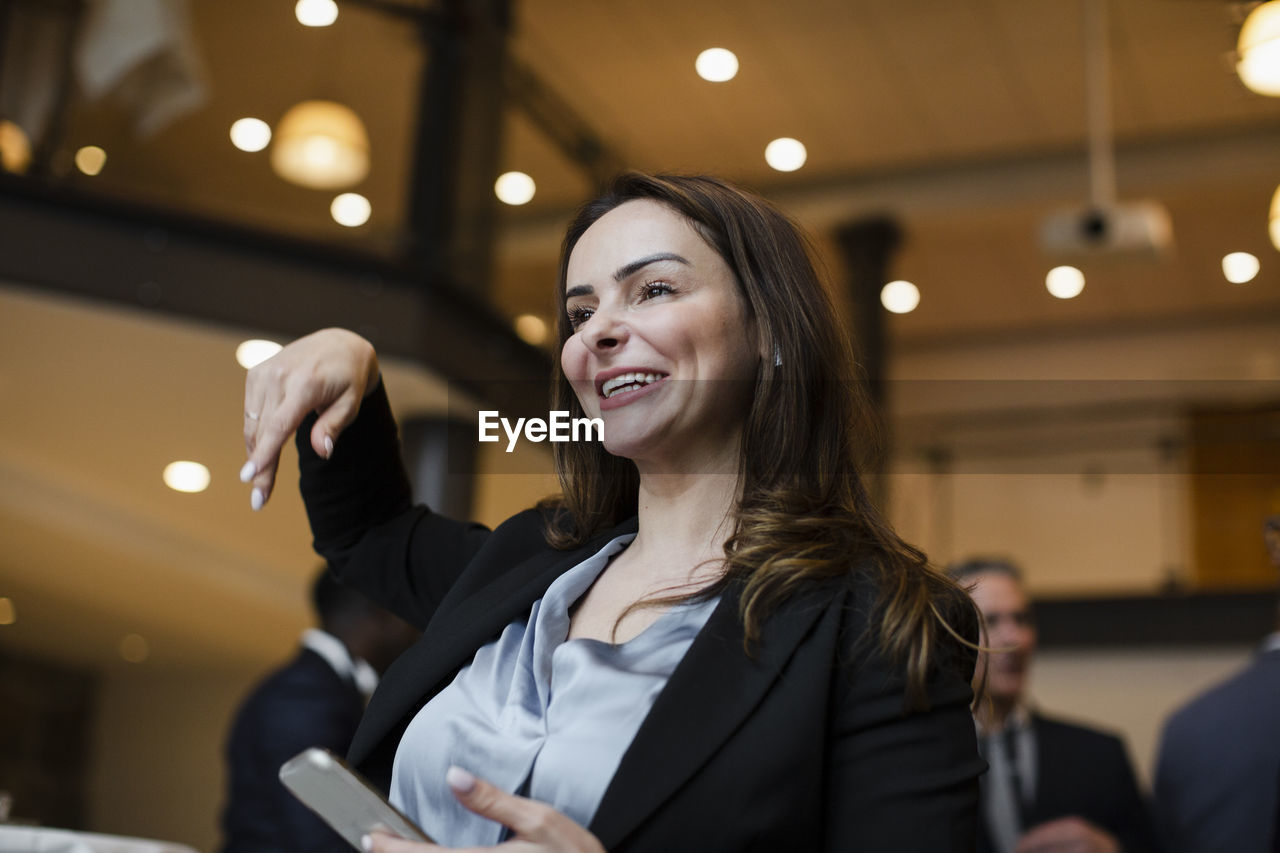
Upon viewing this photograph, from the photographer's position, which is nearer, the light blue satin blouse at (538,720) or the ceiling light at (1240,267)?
the light blue satin blouse at (538,720)

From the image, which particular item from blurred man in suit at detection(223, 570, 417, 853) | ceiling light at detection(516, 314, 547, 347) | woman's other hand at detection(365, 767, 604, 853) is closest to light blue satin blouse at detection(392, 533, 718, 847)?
woman's other hand at detection(365, 767, 604, 853)

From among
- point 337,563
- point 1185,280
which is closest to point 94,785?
point 1185,280

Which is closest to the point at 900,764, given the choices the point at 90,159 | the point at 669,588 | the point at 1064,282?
the point at 669,588

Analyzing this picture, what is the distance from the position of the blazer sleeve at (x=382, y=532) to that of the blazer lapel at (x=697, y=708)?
415 millimetres

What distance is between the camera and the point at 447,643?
119 cm

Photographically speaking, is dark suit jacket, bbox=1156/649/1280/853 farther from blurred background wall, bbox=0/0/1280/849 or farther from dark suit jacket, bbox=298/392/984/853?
dark suit jacket, bbox=298/392/984/853

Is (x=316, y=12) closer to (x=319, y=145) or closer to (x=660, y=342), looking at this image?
(x=319, y=145)

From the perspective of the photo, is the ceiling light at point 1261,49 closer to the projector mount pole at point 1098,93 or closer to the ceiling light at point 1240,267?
the projector mount pole at point 1098,93

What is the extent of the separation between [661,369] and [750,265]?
0.14 m

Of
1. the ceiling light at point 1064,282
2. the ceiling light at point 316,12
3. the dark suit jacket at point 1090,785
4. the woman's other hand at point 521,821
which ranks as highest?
the ceiling light at point 1064,282

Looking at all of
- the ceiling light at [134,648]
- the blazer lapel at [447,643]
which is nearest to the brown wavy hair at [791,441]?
the blazer lapel at [447,643]

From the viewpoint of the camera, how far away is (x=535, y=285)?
500 cm

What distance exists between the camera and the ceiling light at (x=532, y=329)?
5176 mm

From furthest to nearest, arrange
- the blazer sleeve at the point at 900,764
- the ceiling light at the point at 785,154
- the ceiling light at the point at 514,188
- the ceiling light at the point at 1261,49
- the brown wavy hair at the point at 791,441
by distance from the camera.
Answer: the ceiling light at the point at 785,154
the ceiling light at the point at 514,188
the ceiling light at the point at 1261,49
the brown wavy hair at the point at 791,441
the blazer sleeve at the point at 900,764
